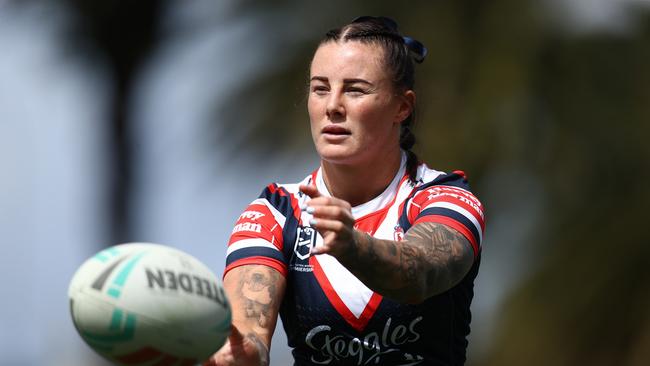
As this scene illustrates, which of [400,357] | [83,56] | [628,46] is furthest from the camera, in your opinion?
[83,56]

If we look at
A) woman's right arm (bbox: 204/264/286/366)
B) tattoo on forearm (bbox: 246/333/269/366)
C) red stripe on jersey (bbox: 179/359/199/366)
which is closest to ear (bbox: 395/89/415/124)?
woman's right arm (bbox: 204/264/286/366)

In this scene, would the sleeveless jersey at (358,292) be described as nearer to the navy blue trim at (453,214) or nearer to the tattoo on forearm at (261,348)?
the navy blue trim at (453,214)

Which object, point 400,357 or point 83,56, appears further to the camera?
point 83,56

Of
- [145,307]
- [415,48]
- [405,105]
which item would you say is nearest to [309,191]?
[145,307]

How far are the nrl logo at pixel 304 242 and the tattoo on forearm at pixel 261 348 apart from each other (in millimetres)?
454

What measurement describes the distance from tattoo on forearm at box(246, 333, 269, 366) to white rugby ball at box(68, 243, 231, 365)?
20.7 inches

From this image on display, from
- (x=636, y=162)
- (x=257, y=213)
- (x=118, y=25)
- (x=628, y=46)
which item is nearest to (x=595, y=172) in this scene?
(x=636, y=162)

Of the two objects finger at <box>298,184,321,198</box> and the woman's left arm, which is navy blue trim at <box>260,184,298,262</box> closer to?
the woman's left arm

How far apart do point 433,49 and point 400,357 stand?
8342 millimetres

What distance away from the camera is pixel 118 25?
16.4m

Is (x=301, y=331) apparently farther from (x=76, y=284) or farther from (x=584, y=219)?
(x=584, y=219)

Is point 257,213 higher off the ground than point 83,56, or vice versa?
point 83,56

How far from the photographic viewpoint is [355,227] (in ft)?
19.1

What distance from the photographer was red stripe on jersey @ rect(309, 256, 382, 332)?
5734mm
